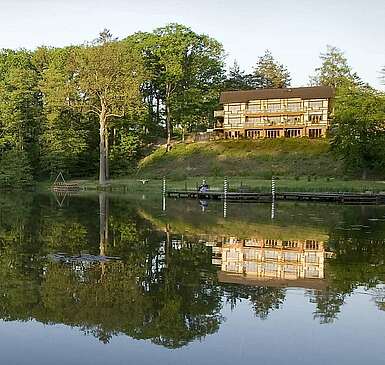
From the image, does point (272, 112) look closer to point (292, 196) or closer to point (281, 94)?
point (281, 94)

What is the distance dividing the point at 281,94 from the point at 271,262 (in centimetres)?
5581

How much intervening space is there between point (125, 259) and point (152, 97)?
201 ft

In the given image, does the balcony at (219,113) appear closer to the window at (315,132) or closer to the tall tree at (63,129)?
the window at (315,132)

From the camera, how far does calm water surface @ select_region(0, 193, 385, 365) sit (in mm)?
8125

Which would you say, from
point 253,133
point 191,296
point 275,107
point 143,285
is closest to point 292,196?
point 143,285

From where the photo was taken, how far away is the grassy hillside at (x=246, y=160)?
54781 mm

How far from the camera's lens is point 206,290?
37.6 ft

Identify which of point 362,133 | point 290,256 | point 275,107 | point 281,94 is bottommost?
point 290,256

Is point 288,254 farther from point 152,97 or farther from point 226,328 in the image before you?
point 152,97

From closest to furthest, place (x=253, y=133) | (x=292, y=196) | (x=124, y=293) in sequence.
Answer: (x=124, y=293), (x=292, y=196), (x=253, y=133)

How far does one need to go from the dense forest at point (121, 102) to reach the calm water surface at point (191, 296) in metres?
29.5

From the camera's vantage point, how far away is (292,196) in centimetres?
3922

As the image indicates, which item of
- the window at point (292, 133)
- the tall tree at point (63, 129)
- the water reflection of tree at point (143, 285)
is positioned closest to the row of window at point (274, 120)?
the window at point (292, 133)

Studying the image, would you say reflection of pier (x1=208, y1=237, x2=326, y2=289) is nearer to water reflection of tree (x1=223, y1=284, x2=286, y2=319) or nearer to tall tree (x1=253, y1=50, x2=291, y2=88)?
water reflection of tree (x1=223, y1=284, x2=286, y2=319)
